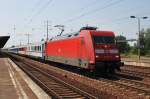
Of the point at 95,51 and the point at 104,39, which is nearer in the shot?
the point at 95,51

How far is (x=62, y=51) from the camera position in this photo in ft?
90.4

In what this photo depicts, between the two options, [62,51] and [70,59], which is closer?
[70,59]

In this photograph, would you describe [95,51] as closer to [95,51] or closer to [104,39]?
[95,51]

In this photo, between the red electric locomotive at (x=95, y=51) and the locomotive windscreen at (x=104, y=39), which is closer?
the red electric locomotive at (x=95, y=51)

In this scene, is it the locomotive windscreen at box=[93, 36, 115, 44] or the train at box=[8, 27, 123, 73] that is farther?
the locomotive windscreen at box=[93, 36, 115, 44]

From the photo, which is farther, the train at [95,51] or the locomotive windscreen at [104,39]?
the locomotive windscreen at [104,39]

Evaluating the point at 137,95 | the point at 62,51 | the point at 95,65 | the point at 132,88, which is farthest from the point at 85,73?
the point at 137,95

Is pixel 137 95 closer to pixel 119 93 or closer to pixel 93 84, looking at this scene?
pixel 119 93

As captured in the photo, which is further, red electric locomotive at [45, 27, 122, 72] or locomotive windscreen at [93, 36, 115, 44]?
locomotive windscreen at [93, 36, 115, 44]

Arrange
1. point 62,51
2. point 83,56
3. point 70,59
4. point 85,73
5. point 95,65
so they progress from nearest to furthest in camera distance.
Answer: point 95,65 → point 83,56 → point 85,73 → point 70,59 → point 62,51

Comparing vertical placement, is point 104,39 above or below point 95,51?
above

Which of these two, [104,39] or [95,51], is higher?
[104,39]

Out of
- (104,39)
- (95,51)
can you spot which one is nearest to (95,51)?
(95,51)

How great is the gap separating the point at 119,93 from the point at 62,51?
14.2 m
